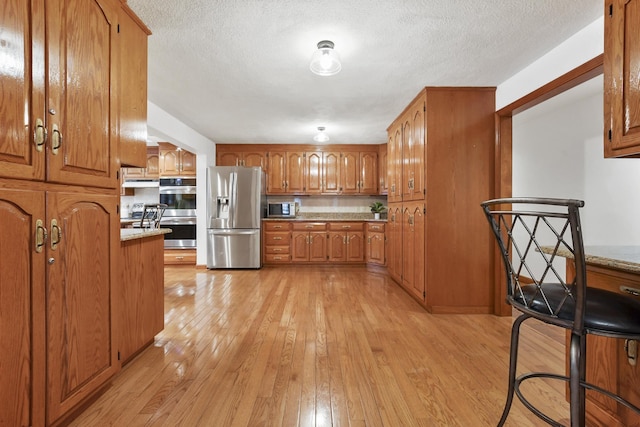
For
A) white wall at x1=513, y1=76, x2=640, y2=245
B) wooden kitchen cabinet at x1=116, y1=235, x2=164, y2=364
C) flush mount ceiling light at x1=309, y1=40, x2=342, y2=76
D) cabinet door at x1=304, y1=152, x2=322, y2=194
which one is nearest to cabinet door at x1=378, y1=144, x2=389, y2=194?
cabinet door at x1=304, y1=152, x2=322, y2=194

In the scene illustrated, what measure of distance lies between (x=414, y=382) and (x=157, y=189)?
218 inches

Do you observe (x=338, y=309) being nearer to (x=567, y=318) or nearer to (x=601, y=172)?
(x=567, y=318)

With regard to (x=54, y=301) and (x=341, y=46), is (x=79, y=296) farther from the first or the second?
(x=341, y=46)

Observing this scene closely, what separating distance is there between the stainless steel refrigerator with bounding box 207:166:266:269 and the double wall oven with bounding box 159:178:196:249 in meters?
0.42

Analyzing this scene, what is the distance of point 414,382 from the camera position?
1733mm

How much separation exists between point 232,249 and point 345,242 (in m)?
1.89

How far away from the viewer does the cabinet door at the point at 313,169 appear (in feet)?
18.1

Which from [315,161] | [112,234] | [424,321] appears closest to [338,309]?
[424,321]

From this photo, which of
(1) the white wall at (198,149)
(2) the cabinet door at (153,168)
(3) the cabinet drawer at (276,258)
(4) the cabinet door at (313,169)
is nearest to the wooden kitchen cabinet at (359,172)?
(4) the cabinet door at (313,169)

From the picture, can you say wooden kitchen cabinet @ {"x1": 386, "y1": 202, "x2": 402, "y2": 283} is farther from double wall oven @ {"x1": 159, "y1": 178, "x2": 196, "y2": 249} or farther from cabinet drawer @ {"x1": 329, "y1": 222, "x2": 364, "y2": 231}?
double wall oven @ {"x1": 159, "y1": 178, "x2": 196, "y2": 249}

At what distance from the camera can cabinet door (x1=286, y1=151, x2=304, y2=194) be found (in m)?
5.50

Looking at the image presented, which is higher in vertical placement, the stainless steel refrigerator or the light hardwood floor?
the stainless steel refrigerator

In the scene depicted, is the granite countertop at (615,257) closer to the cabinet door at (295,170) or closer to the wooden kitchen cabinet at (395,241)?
the wooden kitchen cabinet at (395,241)

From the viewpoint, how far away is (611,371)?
1.23 metres
